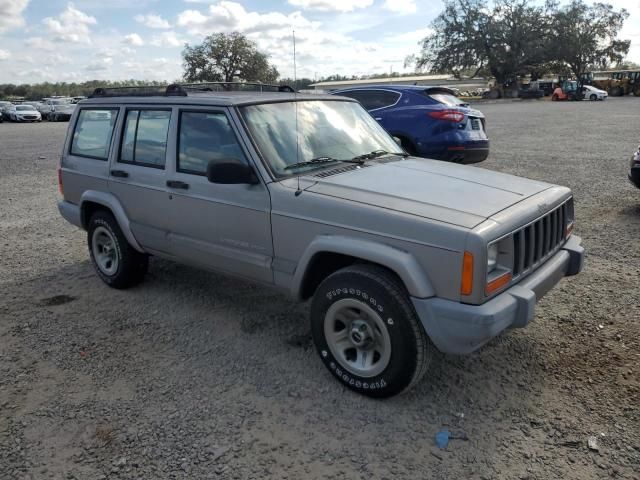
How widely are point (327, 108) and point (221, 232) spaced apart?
1376mm

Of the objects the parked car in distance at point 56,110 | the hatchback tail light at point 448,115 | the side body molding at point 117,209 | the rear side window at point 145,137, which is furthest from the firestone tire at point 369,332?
the parked car in distance at point 56,110

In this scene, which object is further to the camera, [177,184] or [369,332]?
[177,184]

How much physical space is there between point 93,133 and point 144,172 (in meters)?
1.09

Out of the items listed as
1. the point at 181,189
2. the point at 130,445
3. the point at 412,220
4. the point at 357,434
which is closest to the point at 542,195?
the point at 412,220

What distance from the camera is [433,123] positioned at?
902 cm

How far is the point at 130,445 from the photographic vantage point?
118 inches

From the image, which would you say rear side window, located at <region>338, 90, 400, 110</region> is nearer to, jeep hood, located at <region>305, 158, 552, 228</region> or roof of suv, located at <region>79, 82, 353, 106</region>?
roof of suv, located at <region>79, 82, 353, 106</region>

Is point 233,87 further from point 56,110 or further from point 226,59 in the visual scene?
point 226,59

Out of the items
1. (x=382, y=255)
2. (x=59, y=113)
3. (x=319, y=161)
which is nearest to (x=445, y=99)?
(x=319, y=161)

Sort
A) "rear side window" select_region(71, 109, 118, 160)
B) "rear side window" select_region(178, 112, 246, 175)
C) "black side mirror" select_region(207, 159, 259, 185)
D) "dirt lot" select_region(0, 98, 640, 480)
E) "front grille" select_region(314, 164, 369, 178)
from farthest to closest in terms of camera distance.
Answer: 1. "rear side window" select_region(71, 109, 118, 160)
2. "rear side window" select_region(178, 112, 246, 175)
3. "front grille" select_region(314, 164, 369, 178)
4. "black side mirror" select_region(207, 159, 259, 185)
5. "dirt lot" select_region(0, 98, 640, 480)

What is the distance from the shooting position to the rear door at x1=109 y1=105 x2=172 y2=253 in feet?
14.6

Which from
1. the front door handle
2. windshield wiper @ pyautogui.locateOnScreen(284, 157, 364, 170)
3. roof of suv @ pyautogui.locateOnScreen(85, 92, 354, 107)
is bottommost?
the front door handle

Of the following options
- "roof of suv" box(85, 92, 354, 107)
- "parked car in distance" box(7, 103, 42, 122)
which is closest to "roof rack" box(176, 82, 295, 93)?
"roof of suv" box(85, 92, 354, 107)

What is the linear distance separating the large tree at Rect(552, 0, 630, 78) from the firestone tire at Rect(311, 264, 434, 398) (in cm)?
6767
